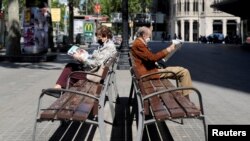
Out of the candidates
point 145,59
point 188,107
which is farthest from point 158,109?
point 145,59

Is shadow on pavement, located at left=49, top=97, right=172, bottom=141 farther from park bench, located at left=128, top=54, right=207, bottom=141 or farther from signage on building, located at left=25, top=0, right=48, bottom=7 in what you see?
signage on building, located at left=25, top=0, right=48, bottom=7

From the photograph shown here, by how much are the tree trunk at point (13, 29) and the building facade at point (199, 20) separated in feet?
274

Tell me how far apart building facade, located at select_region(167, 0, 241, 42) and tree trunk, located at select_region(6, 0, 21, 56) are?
274 feet

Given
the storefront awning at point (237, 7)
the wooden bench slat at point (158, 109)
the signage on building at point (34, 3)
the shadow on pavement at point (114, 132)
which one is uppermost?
the storefront awning at point (237, 7)

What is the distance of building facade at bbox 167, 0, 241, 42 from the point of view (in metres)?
108

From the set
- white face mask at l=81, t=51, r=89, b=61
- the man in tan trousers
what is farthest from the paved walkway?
white face mask at l=81, t=51, r=89, b=61

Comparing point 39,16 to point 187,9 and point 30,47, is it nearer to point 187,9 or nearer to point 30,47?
point 30,47

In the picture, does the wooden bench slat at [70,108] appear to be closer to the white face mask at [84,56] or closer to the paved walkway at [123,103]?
the paved walkway at [123,103]

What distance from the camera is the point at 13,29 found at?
2494 centimetres

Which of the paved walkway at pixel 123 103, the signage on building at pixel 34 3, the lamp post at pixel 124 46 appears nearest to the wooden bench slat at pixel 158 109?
the paved walkway at pixel 123 103

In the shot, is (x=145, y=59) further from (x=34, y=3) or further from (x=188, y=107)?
(x=34, y=3)

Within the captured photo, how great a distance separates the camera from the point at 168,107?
5910mm

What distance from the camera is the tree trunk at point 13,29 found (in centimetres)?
2489

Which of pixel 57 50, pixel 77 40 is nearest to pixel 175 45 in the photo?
pixel 57 50
